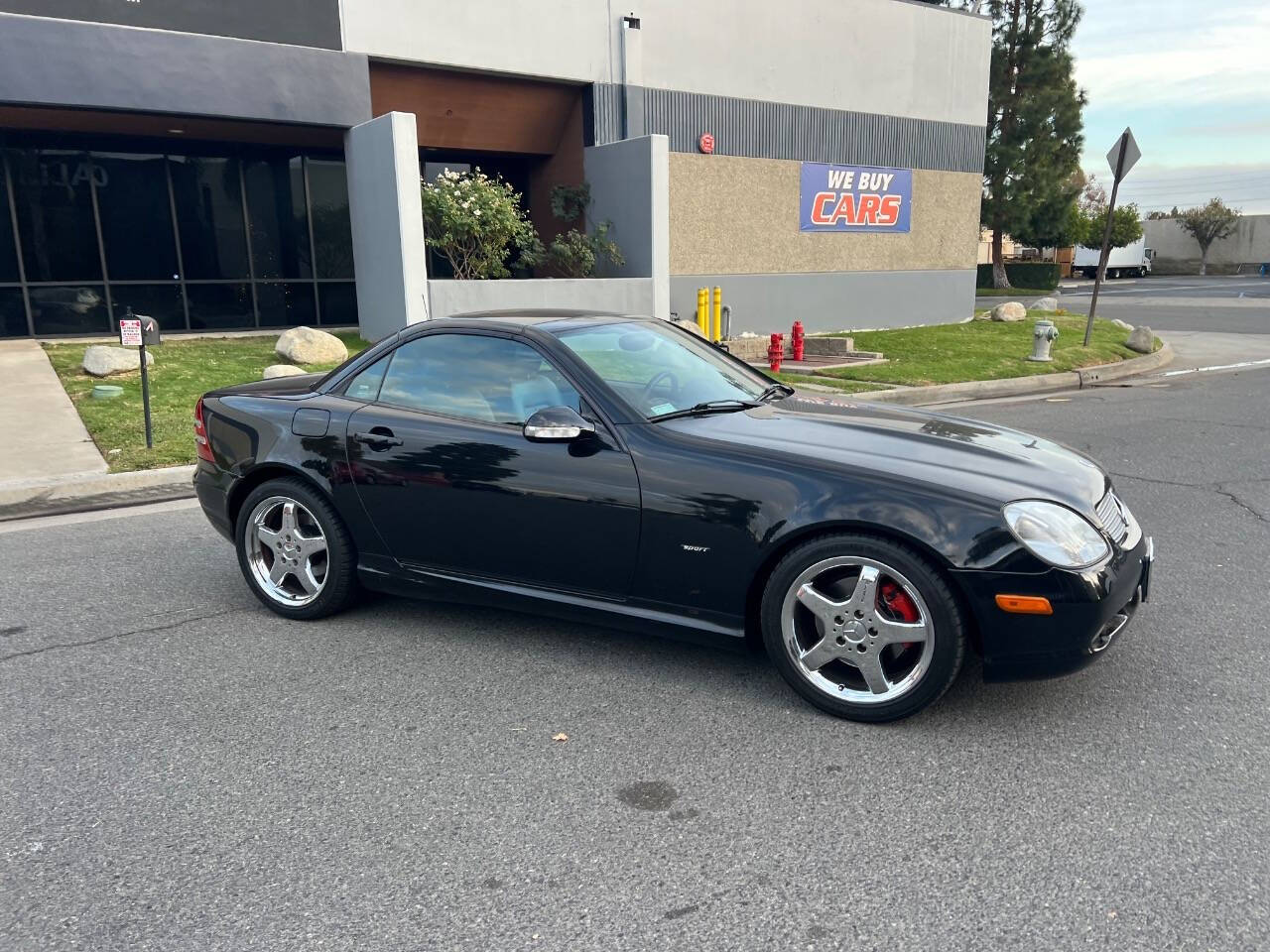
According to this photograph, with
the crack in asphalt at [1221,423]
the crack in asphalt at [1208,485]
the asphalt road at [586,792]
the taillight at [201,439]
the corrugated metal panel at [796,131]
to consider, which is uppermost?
the corrugated metal panel at [796,131]

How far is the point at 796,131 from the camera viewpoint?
740 inches

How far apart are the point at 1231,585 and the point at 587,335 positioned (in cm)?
357

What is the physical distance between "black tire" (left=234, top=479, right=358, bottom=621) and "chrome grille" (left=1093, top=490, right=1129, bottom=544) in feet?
10.6

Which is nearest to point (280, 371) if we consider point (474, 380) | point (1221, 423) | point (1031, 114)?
point (474, 380)

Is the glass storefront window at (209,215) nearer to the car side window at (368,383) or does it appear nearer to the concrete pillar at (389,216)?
the concrete pillar at (389,216)

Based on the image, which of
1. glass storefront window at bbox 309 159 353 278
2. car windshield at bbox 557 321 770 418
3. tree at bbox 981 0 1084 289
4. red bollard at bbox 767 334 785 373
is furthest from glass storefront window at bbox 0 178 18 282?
tree at bbox 981 0 1084 289

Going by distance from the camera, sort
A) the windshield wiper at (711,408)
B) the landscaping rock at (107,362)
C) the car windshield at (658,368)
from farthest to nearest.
→ the landscaping rock at (107,362) < the car windshield at (658,368) < the windshield wiper at (711,408)

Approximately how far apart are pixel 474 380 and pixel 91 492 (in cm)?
468

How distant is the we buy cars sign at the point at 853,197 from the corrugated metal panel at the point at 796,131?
242 millimetres

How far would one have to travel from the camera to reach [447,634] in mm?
4430

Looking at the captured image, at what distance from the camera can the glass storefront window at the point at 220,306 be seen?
17125 millimetres

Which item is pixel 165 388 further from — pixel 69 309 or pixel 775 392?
pixel 775 392

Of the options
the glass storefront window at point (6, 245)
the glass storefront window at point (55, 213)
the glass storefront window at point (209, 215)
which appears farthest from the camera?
the glass storefront window at point (209, 215)

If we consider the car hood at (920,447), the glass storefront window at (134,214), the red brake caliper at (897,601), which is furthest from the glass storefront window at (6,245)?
the red brake caliper at (897,601)
